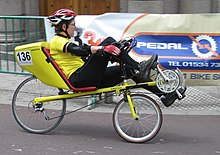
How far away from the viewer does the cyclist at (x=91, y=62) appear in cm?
567

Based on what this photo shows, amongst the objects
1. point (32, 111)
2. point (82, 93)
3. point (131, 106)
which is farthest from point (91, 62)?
point (32, 111)

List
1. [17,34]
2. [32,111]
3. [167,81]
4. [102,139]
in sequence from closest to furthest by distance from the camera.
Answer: [167,81]
[102,139]
[32,111]
[17,34]

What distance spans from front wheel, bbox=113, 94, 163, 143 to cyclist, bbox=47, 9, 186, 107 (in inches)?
7.8

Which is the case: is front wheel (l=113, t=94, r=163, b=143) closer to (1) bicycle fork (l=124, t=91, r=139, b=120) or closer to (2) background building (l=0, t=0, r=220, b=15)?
(1) bicycle fork (l=124, t=91, r=139, b=120)

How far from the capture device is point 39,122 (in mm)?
6312

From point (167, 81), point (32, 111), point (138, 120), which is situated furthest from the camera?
point (32, 111)

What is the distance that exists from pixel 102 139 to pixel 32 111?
43.3 inches

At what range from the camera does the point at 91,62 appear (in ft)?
18.8

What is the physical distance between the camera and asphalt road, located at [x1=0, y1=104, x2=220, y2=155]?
5512 millimetres

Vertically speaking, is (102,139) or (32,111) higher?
(32,111)

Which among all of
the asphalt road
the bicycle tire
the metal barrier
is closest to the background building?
the metal barrier

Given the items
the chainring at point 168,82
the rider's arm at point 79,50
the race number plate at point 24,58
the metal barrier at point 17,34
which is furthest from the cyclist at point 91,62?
the metal barrier at point 17,34

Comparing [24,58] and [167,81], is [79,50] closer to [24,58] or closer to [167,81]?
[24,58]

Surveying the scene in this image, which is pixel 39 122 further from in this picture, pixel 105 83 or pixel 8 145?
pixel 105 83
